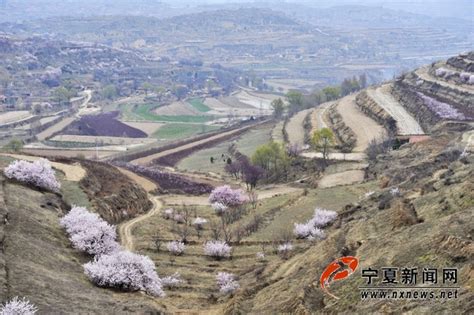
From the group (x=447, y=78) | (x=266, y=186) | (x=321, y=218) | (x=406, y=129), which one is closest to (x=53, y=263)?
(x=321, y=218)

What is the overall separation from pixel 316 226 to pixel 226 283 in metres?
13.3

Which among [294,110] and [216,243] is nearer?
[216,243]

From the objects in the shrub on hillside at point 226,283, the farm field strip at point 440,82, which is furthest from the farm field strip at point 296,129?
the shrub on hillside at point 226,283

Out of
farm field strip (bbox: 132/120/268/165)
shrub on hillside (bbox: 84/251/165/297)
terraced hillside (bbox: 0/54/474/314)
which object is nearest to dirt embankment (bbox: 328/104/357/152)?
terraced hillside (bbox: 0/54/474/314)

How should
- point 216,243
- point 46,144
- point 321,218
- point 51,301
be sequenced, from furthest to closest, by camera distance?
point 46,144 < point 321,218 < point 216,243 < point 51,301

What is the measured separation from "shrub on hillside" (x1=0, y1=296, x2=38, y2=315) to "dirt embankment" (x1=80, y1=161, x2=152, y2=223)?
2293 centimetres

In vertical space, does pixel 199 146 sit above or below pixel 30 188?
below

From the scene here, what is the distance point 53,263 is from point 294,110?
12813 cm

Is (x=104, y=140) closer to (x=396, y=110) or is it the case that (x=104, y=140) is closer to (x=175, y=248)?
(x=396, y=110)

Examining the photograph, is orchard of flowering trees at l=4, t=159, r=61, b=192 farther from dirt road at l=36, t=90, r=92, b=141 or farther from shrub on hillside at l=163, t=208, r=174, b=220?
dirt road at l=36, t=90, r=92, b=141

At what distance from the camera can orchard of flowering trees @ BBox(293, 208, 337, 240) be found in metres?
46.3

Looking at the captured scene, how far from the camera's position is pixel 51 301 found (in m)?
28.8

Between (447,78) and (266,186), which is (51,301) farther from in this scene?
(447,78)

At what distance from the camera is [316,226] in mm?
48906
